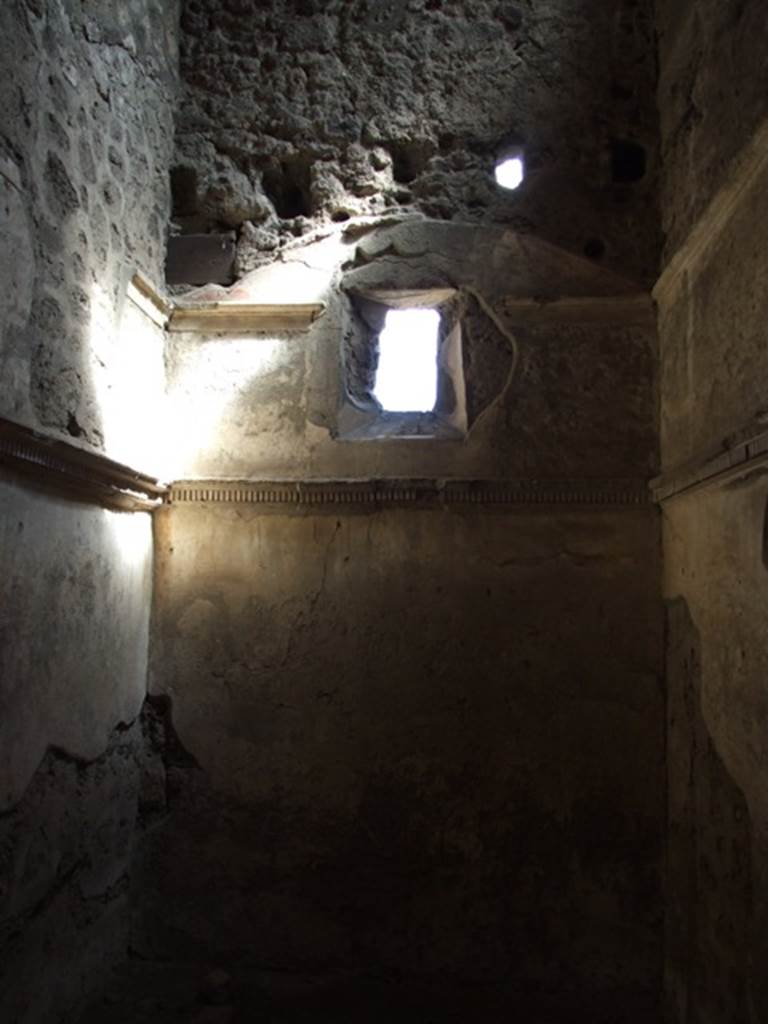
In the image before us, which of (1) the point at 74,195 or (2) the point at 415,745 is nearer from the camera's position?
(1) the point at 74,195

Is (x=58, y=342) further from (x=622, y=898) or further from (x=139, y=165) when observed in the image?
(x=622, y=898)

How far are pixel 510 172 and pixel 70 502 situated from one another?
3094mm

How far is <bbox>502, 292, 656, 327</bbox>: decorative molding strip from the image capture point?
421 centimetres

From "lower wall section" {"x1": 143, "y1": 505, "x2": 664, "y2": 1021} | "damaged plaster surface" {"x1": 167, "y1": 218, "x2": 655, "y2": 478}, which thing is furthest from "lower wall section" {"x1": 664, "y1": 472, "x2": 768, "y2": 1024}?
"damaged plaster surface" {"x1": 167, "y1": 218, "x2": 655, "y2": 478}

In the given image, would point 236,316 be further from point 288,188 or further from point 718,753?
point 718,753

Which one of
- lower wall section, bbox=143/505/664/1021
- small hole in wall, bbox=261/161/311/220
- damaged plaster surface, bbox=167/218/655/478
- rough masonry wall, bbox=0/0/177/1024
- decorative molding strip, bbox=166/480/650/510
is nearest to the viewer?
rough masonry wall, bbox=0/0/177/1024

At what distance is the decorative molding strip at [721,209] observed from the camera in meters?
2.96

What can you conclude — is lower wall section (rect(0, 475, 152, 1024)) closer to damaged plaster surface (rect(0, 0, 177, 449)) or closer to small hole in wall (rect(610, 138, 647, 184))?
damaged plaster surface (rect(0, 0, 177, 449))

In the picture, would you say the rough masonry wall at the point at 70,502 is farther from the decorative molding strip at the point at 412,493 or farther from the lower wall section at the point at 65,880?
the decorative molding strip at the point at 412,493

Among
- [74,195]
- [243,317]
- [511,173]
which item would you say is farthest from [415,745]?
[511,173]

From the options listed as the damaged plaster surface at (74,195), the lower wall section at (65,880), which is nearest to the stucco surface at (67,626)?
the lower wall section at (65,880)

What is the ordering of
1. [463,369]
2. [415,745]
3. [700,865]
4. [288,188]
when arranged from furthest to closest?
[288,188] → [463,369] → [415,745] → [700,865]

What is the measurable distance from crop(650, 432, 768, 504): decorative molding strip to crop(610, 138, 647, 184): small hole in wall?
6.07ft

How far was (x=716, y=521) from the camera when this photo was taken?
3.28m
